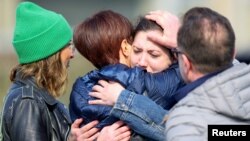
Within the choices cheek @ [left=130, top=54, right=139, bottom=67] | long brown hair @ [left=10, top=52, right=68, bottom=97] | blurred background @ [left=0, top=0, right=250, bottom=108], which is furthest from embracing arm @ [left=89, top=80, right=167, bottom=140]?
blurred background @ [left=0, top=0, right=250, bottom=108]

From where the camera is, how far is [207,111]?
10.5 ft

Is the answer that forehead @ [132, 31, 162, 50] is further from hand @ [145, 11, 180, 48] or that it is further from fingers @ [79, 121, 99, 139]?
Result: fingers @ [79, 121, 99, 139]

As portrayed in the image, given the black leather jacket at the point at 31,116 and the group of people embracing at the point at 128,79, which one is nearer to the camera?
the group of people embracing at the point at 128,79

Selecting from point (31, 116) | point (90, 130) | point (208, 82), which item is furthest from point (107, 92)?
point (208, 82)

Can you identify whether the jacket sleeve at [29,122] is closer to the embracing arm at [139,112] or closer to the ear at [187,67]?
the embracing arm at [139,112]

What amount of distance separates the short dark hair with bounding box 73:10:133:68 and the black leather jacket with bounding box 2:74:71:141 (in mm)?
433

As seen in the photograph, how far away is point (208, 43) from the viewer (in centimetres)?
324

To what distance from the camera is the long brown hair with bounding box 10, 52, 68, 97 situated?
4.26 m

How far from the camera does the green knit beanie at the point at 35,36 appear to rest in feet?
14.0

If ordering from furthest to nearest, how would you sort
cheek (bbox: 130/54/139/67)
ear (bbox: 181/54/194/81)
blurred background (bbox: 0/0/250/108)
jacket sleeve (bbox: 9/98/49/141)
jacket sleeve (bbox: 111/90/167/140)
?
blurred background (bbox: 0/0/250/108)
jacket sleeve (bbox: 9/98/49/141)
cheek (bbox: 130/54/139/67)
jacket sleeve (bbox: 111/90/167/140)
ear (bbox: 181/54/194/81)

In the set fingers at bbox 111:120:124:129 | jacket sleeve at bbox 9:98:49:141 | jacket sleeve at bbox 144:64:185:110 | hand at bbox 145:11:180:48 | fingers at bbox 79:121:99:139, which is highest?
hand at bbox 145:11:180:48

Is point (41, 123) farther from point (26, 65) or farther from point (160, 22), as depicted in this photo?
point (160, 22)

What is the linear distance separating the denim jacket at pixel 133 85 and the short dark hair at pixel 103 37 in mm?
75

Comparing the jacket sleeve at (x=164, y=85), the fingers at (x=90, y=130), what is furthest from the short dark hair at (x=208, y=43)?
the fingers at (x=90, y=130)
